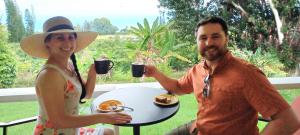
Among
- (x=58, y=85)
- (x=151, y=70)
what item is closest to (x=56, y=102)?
(x=58, y=85)

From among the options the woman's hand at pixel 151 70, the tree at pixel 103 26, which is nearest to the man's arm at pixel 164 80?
the woman's hand at pixel 151 70

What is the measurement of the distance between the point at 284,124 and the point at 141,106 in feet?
2.45

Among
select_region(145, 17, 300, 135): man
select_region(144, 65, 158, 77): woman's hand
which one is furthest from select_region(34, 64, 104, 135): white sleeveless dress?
select_region(145, 17, 300, 135): man

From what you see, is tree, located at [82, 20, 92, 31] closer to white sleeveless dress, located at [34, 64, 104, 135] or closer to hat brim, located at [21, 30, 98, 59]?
hat brim, located at [21, 30, 98, 59]

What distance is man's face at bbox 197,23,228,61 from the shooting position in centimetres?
175

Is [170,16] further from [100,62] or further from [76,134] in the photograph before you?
[76,134]

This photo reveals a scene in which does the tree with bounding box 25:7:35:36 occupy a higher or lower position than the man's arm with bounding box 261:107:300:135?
higher

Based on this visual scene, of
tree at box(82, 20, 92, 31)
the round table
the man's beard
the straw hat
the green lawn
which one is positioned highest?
tree at box(82, 20, 92, 31)

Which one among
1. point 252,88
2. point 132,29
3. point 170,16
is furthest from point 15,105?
point 252,88

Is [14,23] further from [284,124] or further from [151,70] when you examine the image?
[284,124]

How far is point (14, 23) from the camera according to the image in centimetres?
344

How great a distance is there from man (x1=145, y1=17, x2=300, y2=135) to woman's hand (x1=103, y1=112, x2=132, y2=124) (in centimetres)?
42

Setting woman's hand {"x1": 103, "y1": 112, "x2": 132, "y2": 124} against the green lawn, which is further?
the green lawn

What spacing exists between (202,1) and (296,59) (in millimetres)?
1217
